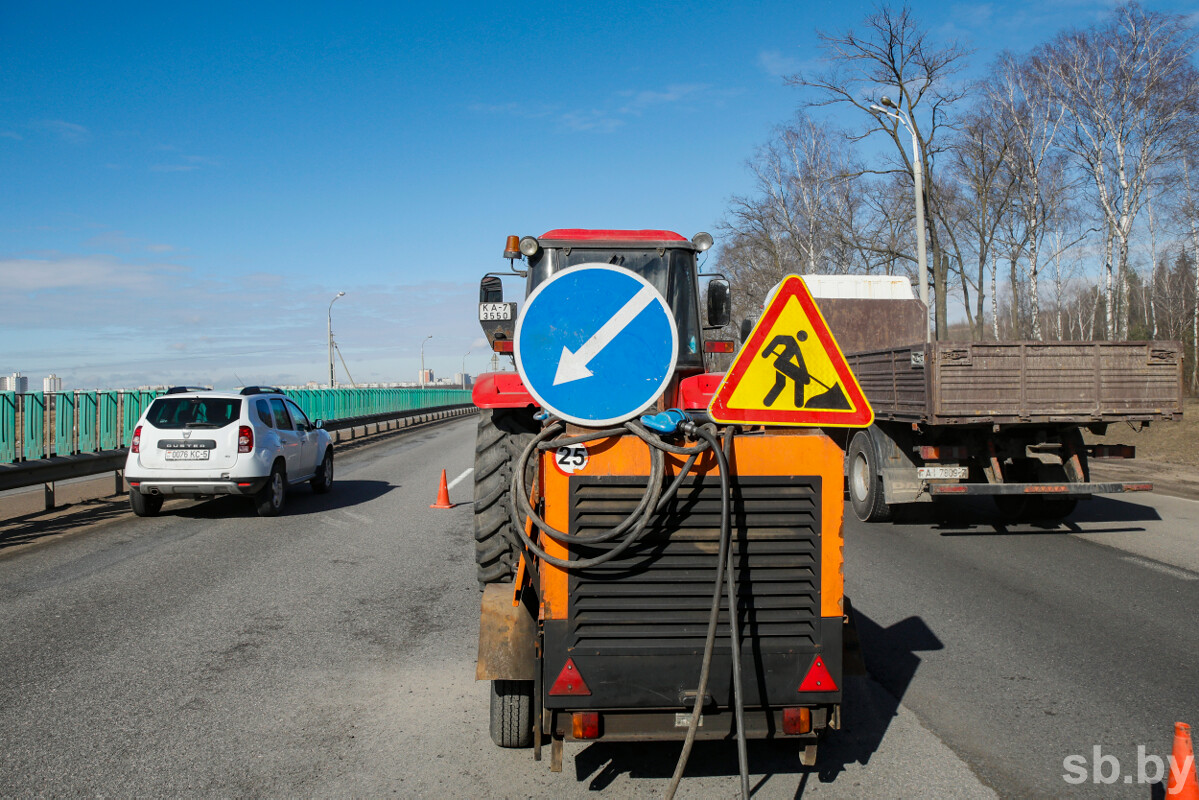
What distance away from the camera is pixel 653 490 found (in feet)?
10.2

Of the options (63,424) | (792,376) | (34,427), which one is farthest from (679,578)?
(63,424)

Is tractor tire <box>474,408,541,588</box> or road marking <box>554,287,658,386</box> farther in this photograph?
tractor tire <box>474,408,541,588</box>

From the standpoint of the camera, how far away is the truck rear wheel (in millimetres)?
10172

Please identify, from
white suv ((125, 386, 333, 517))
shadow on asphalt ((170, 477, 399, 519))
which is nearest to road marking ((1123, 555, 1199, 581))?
shadow on asphalt ((170, 477, 399, 519))

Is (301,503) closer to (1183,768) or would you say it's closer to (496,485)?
(496,485)

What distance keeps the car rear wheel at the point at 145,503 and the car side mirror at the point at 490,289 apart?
23.8 feet

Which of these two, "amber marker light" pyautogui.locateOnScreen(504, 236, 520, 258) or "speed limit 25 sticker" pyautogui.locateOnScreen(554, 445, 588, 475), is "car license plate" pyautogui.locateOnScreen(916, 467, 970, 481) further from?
"speed limit 25 sticker" pyautogui.locateOnScreen(554, 445, 588, 475)

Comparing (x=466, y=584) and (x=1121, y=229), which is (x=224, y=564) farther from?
(x=1121, y=229)

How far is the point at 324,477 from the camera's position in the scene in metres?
13.7

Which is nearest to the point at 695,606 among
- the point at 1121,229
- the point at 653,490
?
the point at 653,490

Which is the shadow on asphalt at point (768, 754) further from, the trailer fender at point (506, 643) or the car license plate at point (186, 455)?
the car license plate at point (186, 455)

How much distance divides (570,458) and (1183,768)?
2510mm

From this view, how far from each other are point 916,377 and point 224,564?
7.44m

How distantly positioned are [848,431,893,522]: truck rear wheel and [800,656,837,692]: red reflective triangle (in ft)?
23.4
